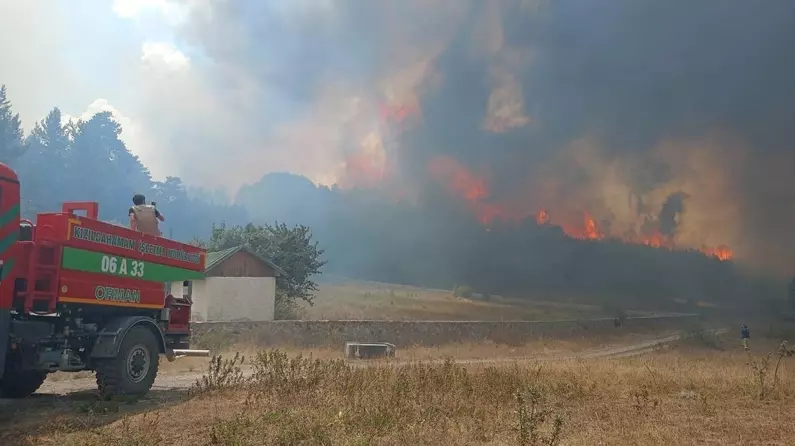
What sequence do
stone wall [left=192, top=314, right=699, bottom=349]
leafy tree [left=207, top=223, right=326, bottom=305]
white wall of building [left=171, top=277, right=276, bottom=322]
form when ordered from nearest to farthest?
stone wall [left=192, top=314, right=699, bottom=349] → white wall of building [left=171, top=277, right=276, bottom=322] → leafy tree [left=207, top=223, right=326, bottom=305]

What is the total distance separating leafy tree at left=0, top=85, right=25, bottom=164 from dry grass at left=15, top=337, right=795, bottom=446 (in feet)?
244

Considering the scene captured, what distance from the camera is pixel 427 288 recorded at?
65.7 m

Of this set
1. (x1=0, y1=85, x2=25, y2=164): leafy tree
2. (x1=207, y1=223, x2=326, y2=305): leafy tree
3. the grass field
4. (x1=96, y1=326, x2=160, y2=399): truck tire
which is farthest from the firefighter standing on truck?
(x1=0, y1=85, x2=25, y2=164): leafy tree

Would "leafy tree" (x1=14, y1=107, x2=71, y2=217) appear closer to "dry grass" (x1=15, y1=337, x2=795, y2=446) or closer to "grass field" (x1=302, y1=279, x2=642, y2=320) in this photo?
"grass field" (x1=302, y1=279, x2=642, y2=320)

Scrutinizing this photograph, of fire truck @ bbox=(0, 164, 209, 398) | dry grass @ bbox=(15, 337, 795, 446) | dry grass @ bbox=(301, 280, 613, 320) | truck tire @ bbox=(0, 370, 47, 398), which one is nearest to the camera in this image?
dry grass @ bbox=(15, 337, 795, 446)

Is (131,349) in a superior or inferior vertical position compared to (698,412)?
superior

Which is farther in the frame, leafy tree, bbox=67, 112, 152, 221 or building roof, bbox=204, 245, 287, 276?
leafy tree, bbox=67, 112, 152, 221

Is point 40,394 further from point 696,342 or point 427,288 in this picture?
point 427,288

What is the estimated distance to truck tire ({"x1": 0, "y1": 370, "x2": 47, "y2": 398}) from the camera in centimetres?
1068

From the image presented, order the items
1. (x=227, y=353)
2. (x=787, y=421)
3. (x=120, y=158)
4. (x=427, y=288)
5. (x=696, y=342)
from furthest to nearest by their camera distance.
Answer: (x=120, y=158), (x=427, y=288), (x=696, y=342), (x=227, y=353), (x=787, y=421)

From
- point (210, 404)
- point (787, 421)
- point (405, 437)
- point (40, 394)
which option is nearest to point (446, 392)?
point (405, 437)

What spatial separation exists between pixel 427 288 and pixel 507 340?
32249 mm

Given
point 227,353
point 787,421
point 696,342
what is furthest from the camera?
point 696,342

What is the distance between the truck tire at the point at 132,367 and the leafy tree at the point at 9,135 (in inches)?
2825
